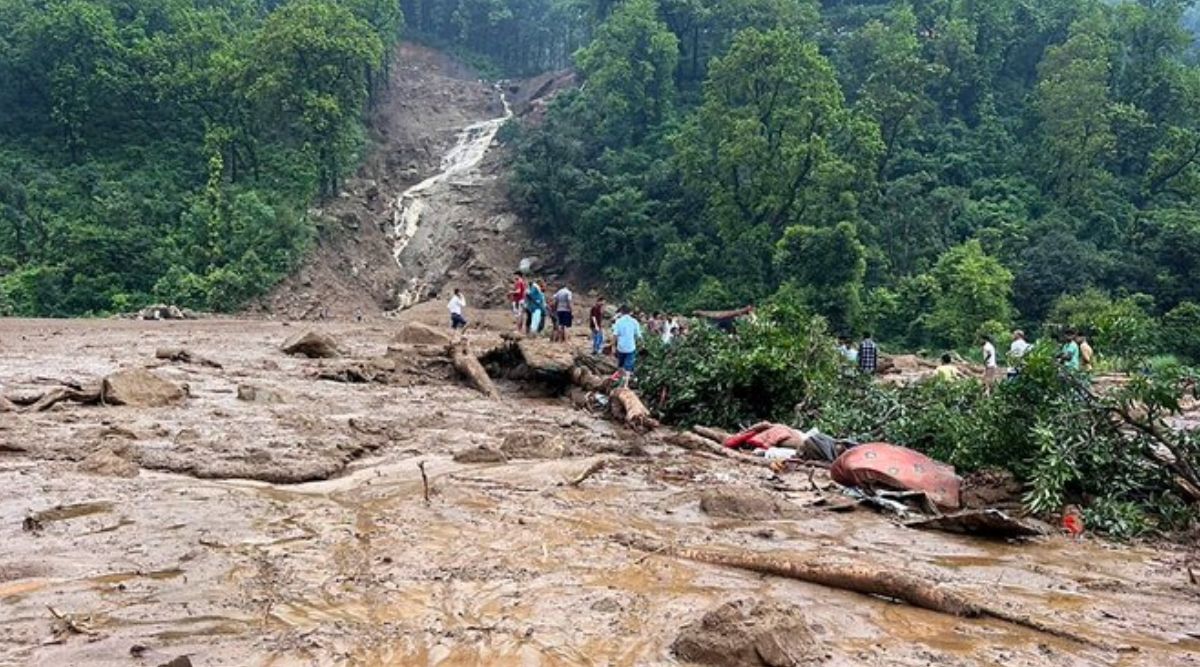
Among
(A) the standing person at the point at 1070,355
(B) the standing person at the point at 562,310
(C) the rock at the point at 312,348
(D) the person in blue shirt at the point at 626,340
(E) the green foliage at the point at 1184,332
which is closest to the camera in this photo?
Answer: (A) the standing person at the point at 1070,355

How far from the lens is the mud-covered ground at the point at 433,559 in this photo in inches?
170

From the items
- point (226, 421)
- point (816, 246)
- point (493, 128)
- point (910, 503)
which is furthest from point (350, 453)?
point (493, 128)

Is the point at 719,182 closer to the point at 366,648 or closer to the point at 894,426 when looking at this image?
the point at 894,426

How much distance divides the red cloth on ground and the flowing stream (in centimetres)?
3574

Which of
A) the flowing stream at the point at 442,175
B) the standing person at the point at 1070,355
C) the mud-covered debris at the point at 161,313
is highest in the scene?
the flowing stream at the point at 442,175

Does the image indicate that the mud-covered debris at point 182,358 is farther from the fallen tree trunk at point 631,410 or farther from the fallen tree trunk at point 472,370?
the fallen tree trunk at point 631,410

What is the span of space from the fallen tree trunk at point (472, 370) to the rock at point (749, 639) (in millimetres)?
9737

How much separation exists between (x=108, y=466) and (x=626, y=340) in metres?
7.95

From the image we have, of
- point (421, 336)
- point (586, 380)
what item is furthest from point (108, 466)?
point (421, 336)

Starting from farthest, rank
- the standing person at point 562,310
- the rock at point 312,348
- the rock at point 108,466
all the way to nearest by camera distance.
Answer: the standing person at point 562,310
the rock at point 312,348
the rock at point 108,466

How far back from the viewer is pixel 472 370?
1446 centimetres

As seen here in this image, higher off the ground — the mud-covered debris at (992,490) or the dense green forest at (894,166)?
the dense green forest at (894,166)

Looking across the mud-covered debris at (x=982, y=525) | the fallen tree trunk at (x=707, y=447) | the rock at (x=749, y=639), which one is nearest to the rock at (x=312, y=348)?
the fallen tree trunk at (x=707, y=447)

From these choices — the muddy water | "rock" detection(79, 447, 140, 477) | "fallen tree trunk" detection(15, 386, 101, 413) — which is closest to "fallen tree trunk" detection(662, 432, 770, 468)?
"rock" detection(79, 447, 140, 477)
